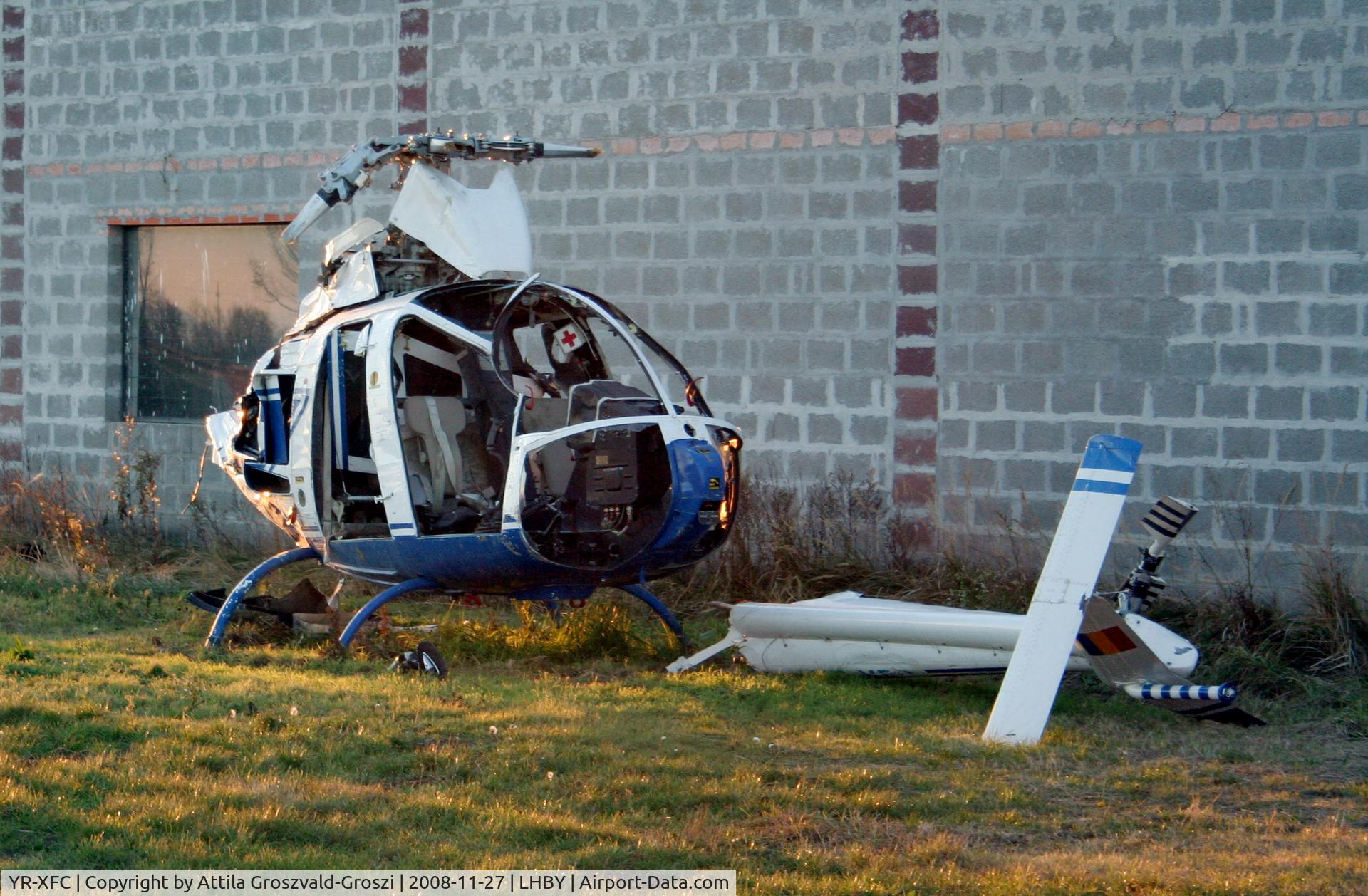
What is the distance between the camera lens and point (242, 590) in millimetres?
8281

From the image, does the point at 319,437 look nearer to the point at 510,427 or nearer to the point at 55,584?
the point at 510,427

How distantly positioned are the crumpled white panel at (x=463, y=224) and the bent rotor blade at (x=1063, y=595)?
3.31 meters

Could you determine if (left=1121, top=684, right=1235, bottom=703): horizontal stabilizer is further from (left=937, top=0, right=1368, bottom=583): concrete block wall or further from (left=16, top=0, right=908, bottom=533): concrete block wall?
(left=16, top=0, right=908, bottom=533): concrete block wall

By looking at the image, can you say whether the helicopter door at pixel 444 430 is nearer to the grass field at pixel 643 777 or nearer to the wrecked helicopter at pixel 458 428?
the wrecked helicopter at pixel 458 428

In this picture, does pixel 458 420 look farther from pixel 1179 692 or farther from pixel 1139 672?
pixel 1179 692

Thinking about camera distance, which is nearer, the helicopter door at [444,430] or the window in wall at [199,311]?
the helicopter door at [444,430]

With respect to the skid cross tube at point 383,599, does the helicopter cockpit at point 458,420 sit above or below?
above

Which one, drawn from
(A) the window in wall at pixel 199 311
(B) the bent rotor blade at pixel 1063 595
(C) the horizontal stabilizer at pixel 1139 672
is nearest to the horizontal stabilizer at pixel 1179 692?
(C) the horizontal stabilizer at pixel 1139 672

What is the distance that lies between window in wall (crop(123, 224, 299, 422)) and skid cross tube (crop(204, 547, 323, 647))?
4456 mm

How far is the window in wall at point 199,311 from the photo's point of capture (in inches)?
495

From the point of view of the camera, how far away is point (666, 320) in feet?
36.0

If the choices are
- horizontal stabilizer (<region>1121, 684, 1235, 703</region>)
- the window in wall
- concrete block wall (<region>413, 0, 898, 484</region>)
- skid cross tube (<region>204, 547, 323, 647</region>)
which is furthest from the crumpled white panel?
the window in wall

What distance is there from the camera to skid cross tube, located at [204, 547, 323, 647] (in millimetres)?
8227

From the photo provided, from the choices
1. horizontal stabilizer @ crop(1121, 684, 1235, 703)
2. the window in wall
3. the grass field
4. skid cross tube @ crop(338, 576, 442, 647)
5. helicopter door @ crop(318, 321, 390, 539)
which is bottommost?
the grass field
